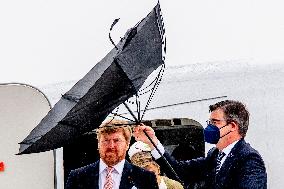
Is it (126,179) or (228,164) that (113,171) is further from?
(228,164)

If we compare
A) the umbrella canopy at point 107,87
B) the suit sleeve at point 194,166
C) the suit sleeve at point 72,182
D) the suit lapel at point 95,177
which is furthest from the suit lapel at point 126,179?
the umbrella canopy at point 107,87

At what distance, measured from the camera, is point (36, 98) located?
3.34 metres

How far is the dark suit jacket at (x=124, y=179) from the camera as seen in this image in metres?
2.52

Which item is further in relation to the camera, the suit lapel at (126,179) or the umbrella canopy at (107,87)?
the suit lapel at (126,179)

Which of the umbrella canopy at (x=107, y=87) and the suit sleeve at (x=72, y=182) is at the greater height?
the umbrella canopy at (x=107, y=87)

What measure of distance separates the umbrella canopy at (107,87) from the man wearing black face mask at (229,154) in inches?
15.0

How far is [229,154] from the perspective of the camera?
8.52 ft

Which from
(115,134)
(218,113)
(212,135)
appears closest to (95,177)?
(115,134)

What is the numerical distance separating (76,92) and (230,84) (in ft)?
→ 5.38

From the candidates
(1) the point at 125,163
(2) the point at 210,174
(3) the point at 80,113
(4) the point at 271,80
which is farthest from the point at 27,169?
(4) the point at 271,80

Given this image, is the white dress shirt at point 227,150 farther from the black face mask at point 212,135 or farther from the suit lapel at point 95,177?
the suit lapel at point 95,177

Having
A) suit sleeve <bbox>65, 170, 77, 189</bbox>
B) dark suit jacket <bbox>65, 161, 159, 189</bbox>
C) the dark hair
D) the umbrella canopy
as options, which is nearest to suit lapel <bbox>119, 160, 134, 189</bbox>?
dark suit jacket <bbox>65, 161, 159, 189</bbox>

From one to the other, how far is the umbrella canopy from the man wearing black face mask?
38 cm

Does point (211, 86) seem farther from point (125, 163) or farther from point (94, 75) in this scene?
point (94, 75)
